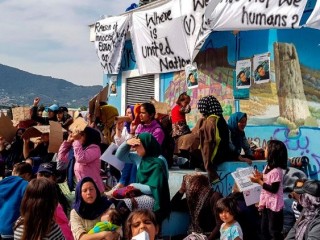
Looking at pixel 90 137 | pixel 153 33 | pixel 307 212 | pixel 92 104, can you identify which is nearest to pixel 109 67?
pixel 153 33

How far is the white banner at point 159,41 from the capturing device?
34.1 ft

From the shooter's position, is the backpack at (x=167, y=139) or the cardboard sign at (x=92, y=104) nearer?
the backpack at (x=167, y=139)

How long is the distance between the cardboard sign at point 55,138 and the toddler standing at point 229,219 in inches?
124

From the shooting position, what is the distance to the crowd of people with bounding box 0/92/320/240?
4.15 metres

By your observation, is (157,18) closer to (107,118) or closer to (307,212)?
(107,118)

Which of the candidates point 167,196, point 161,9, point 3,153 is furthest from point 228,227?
point 161,9

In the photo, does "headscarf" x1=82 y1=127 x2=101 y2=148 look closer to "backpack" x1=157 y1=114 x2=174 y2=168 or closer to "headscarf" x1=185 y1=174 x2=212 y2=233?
"backpack" x1=157 y1=114 x2=174 y2=168

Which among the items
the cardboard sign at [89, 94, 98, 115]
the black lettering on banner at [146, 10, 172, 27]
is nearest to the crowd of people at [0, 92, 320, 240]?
the cardboard sign at [89, 94, 98, 115]

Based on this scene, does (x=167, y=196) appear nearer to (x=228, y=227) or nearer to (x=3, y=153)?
(x=228, y=227)

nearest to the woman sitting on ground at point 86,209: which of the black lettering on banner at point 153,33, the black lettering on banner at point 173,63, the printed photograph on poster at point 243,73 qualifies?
the printed photograph on poster at point 243,73

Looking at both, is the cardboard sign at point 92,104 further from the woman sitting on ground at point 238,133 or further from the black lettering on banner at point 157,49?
the black lettering on banner at point 157,49

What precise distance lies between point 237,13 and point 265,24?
1.64 ft

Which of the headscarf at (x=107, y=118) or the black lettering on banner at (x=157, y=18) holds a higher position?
the black lettering on banner at (x=157, y=18)

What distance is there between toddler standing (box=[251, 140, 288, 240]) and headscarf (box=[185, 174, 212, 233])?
670mm
